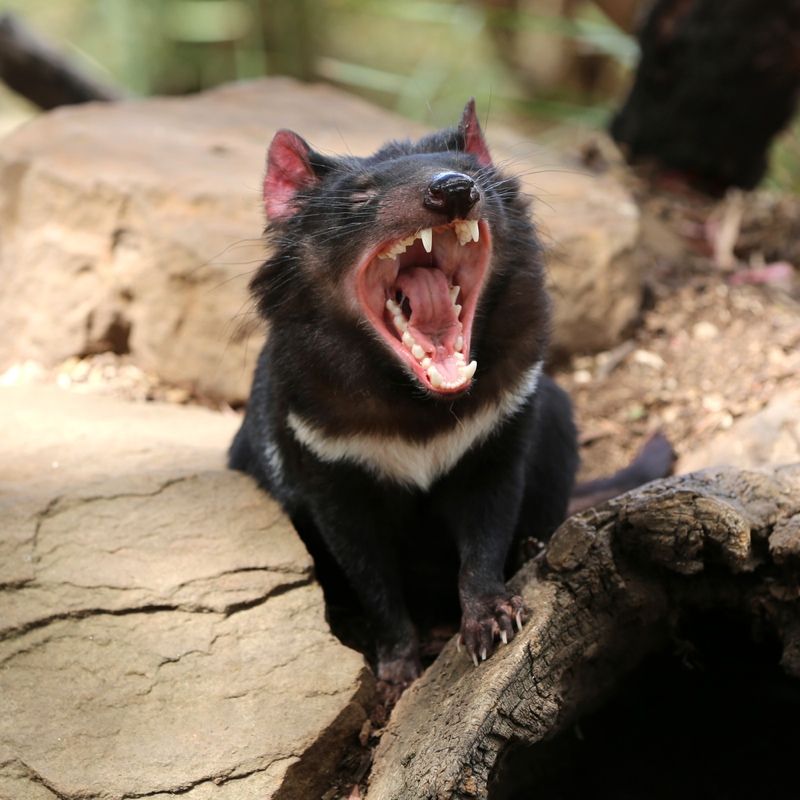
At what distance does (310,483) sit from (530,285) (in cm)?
85

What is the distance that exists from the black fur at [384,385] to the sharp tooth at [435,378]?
8 centimetres

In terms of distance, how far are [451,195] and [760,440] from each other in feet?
6.00

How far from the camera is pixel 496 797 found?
2.79 m

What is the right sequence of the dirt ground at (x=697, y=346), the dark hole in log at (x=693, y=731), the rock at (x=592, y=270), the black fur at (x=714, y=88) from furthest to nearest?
the black fur at (x=714, y=88)
the rock at (x=592, y=270)
the dirt ground at (x=697, y=346)
the dark hole in log at (x=693, y=731)

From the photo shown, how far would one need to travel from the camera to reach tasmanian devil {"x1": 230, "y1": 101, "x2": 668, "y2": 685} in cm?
288

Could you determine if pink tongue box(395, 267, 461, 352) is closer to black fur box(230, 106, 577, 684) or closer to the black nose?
black fur box(230, 106, 577, 684)

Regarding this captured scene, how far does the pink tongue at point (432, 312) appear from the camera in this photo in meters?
2.84

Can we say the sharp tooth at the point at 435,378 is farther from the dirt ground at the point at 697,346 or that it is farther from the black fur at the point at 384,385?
the dirt ground at the point at 697,346

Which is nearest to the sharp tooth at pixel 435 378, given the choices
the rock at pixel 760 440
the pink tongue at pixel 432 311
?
the pink tongue at pixel 432 311

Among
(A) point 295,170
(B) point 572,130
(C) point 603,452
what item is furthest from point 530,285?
(B) point 572,130

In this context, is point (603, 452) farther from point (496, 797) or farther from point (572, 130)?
point (572, 130)

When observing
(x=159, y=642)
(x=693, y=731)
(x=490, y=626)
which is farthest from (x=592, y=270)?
(x=159, y=642)

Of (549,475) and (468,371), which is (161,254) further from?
(468,371)

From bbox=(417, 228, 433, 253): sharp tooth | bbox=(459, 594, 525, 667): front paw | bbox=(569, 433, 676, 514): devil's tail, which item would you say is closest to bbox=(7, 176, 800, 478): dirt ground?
bbox=(569, 433, 676, 514): devil's tail
